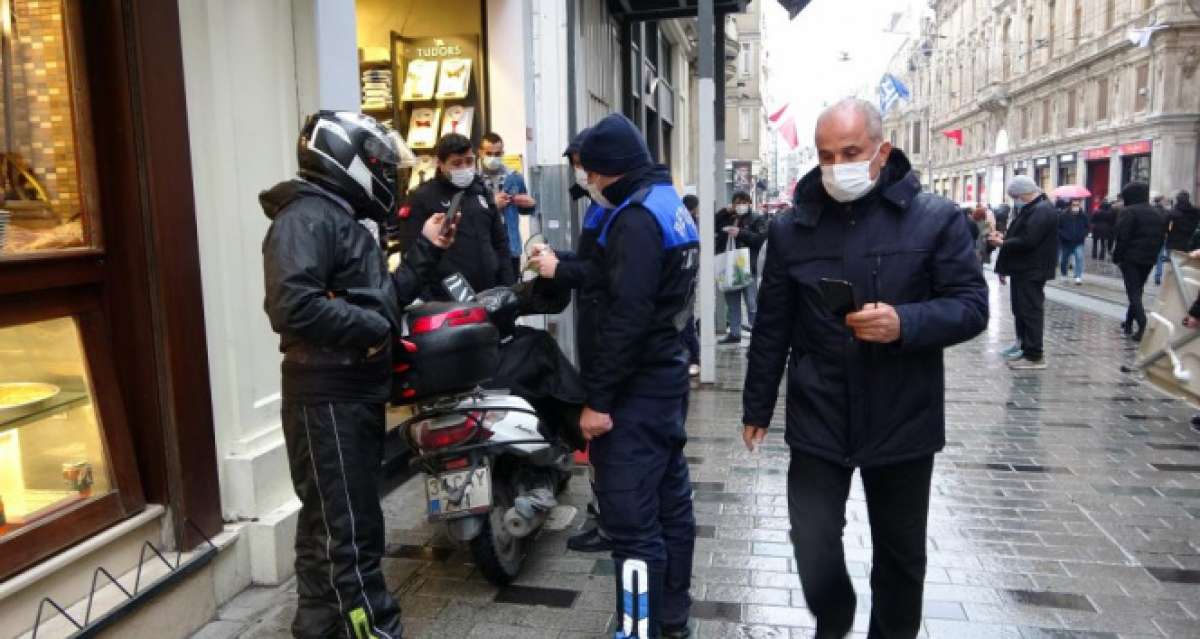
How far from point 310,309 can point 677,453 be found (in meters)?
1.52

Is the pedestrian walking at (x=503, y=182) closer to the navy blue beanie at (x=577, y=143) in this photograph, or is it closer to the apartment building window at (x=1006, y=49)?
the navy blue beanie at (x=577, y=143)

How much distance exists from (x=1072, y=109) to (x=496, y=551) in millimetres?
45300

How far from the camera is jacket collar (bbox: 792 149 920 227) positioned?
2760 mm

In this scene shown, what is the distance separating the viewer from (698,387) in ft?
27.9

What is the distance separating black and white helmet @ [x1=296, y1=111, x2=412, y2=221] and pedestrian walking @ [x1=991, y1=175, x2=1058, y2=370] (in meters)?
7.45

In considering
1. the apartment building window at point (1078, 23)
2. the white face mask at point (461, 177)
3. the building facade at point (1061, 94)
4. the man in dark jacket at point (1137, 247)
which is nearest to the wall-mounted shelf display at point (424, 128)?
the white face mask at point (461, 177)

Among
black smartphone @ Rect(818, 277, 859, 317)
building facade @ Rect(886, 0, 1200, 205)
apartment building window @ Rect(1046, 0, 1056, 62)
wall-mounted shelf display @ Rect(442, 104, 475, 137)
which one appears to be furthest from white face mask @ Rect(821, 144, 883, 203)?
apartment building window @ Rect(1046, 0, 1056, 62)

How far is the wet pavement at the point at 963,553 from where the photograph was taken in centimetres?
364

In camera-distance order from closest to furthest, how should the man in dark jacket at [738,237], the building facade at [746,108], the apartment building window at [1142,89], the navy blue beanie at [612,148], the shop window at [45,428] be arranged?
1. the shop window at [45,428]
2. the navy blue beanie at [612,148]
3. the man in dark jacket at [738,237]
4. the apartment building window at [1142,89]
5. the building facade at [746,108]

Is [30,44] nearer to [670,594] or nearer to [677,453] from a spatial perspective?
[677,453]

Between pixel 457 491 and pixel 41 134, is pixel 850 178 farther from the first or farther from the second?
pixel 41 134

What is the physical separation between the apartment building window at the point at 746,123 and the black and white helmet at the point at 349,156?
123 feet

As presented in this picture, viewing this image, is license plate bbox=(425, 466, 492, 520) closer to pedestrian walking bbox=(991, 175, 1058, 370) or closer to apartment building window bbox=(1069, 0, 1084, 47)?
pedestrian walking bbox=(991, 175, 1058, 370)

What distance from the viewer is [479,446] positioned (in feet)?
12.1
